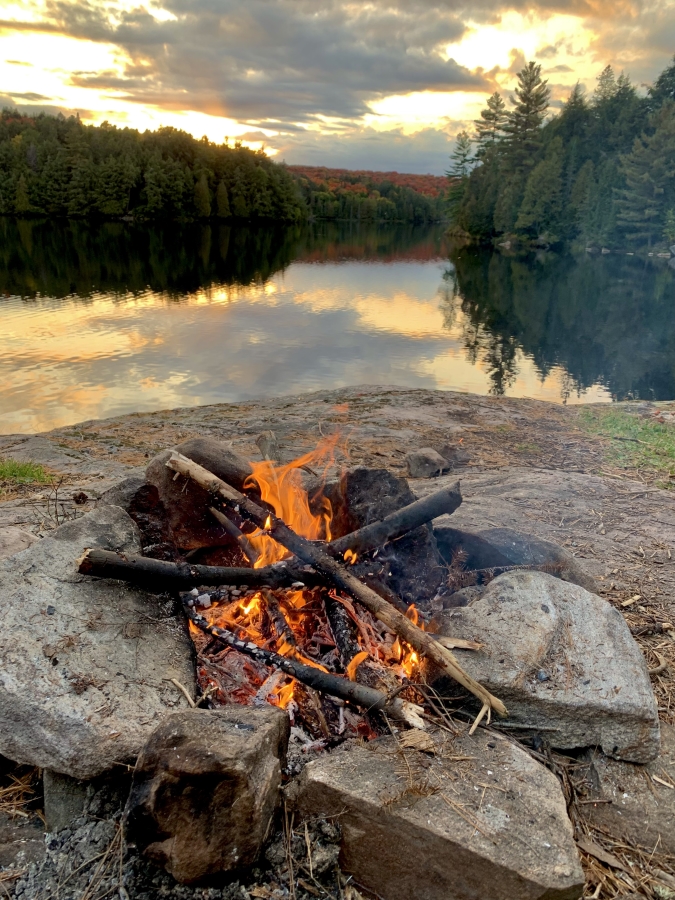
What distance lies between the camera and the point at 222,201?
113438 mm

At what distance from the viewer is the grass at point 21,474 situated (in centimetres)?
835

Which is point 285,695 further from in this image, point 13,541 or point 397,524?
point 13,541

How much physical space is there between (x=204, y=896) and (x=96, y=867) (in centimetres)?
56

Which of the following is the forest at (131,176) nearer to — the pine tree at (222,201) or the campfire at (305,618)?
the pine tree at (222,201)

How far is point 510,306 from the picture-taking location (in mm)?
37719

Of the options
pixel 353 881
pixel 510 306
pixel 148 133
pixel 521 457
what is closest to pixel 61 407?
pixel 521 457

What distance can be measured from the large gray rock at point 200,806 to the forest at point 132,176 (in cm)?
11052

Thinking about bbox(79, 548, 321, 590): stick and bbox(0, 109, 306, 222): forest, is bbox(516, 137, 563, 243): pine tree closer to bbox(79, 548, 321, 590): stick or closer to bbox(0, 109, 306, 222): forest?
bbox(0, 109, 306, 222): forest

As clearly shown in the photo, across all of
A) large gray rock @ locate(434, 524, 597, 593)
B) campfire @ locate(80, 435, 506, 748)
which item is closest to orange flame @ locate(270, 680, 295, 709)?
campfire @ locate(80, 435, 506, 748)

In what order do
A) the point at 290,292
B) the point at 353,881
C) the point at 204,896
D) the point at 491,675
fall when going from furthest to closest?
1. the point at 290,292
2. the point at 491,675
3. the point at 353,881
4. the point at 204,896

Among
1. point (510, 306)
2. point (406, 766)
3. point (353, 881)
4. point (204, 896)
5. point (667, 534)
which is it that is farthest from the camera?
point (510, 306)

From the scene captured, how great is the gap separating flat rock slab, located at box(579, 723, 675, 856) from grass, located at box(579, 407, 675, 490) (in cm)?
587

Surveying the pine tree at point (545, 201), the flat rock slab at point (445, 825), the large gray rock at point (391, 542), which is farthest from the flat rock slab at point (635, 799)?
the pine tree at point (545, 201)

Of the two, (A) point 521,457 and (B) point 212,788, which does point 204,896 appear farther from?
(A) point 521,457
